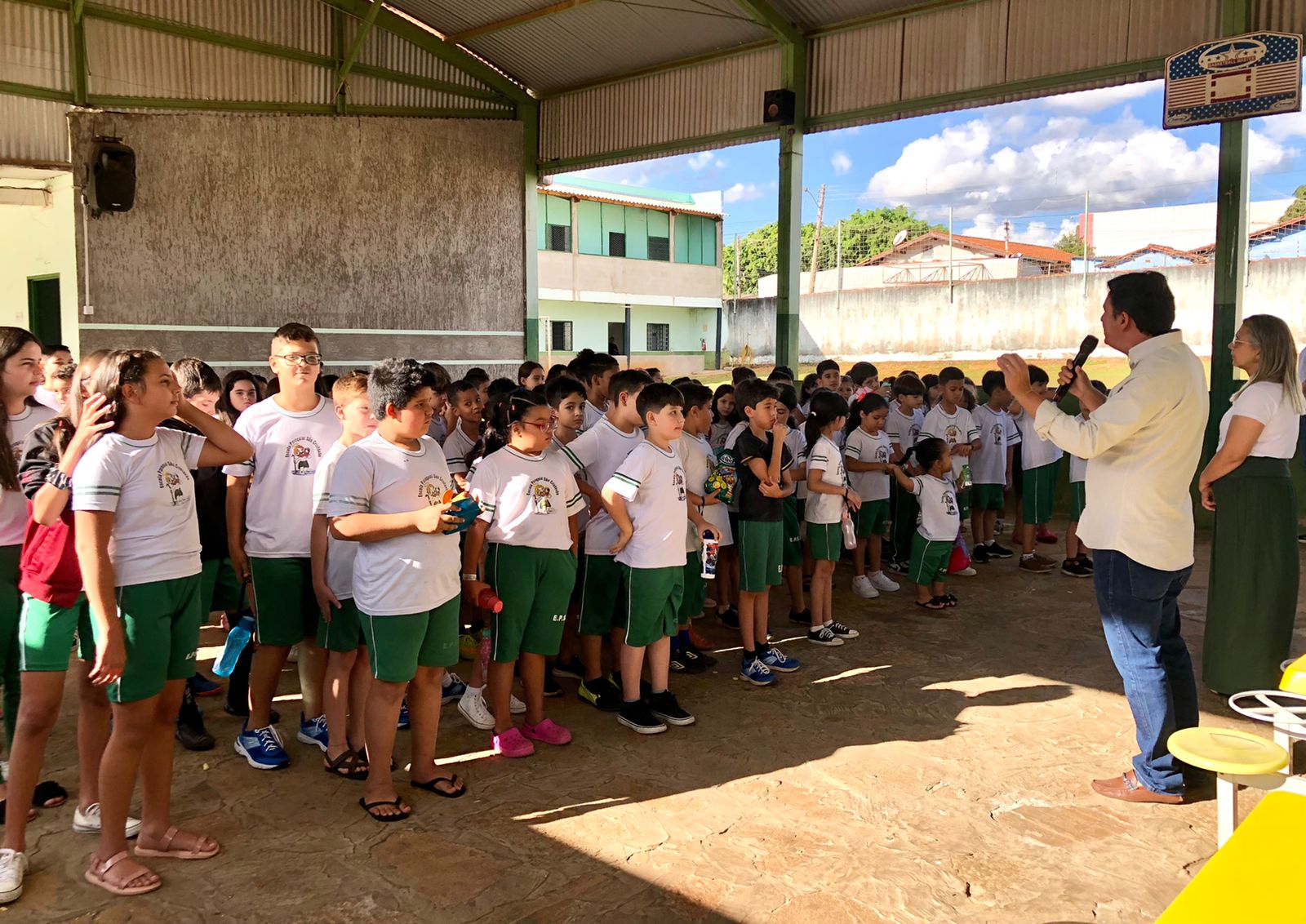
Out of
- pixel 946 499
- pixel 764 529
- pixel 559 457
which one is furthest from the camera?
pixel 946 499

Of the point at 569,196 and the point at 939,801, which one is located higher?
the point at 569,196

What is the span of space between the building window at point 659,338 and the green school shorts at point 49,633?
93.5ft

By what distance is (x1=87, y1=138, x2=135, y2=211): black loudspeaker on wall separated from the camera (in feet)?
33.0

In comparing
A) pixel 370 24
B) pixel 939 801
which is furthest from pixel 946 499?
pixel 370 24

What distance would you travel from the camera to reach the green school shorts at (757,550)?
4.97 meters

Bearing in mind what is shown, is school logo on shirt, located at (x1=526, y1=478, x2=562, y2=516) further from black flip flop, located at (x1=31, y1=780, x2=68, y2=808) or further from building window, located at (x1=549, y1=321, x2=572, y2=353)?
building window, located at (x1=549, y1=321, x2=572, y2=353)

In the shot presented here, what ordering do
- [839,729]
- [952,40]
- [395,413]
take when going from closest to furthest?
[395,413]
[839,729]
[952,40]

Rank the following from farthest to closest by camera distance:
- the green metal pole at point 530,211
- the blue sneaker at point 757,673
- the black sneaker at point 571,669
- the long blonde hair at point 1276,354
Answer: the green metal pole at point 530,211 → the black sneaker at point 571,669 → the blue sneaker at point 757,673 → the long blonde hair at point 1276,354

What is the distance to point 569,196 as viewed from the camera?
27.4 metres

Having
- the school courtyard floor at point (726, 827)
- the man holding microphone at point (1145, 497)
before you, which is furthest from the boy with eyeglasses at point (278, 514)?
the man holding microphone at point (1145, 497)

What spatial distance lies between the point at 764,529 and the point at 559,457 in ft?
4.47

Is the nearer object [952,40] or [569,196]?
[952,40]

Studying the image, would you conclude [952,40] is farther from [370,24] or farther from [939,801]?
[939,801]

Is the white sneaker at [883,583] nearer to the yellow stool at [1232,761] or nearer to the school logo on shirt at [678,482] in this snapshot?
the school logo on shirt at [678,482]
